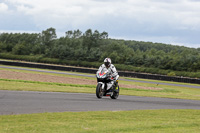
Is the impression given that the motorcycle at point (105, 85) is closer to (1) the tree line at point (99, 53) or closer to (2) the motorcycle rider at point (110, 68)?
(2) the motorcycle rider at point (110, 68)

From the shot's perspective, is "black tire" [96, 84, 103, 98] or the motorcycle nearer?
the motorcycle

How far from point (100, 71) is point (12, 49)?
A: 341ft

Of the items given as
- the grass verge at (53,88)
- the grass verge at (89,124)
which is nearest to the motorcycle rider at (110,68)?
the grass verge at (53,88)

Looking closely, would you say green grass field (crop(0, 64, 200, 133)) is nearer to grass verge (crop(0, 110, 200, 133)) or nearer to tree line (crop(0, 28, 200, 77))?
grass verge (crop(0, 110, 200, 133))

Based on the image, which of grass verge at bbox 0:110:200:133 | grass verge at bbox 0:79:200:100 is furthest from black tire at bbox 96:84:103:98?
grass verge at bbox 0:110:200:133

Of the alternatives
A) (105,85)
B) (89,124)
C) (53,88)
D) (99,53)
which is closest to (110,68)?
(105,85)

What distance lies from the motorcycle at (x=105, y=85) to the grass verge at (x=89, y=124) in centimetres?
530

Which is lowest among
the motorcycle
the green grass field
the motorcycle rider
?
the green grass field

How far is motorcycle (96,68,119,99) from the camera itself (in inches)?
639

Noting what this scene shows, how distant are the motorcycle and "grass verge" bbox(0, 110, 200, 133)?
530 cm

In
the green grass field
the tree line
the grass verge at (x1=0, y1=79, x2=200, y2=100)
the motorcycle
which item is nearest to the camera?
the green grass field

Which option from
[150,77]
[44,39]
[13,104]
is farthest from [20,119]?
[44,39]

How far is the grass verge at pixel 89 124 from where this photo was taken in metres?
7.96

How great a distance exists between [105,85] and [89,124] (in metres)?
8.00
